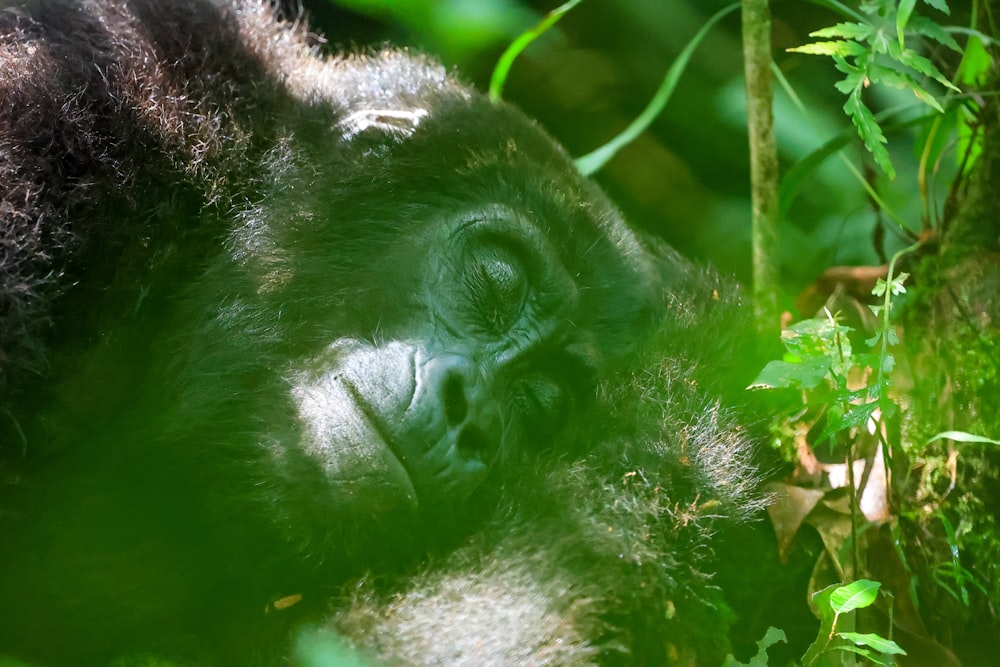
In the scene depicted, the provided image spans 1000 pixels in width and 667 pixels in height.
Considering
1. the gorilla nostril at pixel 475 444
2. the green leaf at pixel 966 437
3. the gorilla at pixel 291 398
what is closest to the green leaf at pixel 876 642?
the gorilla at pixel 291 398

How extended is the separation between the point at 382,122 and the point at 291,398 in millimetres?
636

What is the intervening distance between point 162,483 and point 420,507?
19.8 inches

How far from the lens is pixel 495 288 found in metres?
2.06

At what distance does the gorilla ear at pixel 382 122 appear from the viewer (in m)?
2.12

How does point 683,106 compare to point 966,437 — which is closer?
point 966,437

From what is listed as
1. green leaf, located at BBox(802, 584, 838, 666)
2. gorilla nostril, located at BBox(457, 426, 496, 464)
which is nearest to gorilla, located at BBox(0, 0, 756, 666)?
gorilla nostril, located at BBox(457, 426, 496, 464)

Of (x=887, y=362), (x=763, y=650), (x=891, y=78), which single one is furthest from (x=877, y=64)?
(x=763, y=650)

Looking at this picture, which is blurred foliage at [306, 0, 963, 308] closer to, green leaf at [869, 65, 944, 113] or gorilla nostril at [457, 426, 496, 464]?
green leaf at [869, 65, 944, 113]

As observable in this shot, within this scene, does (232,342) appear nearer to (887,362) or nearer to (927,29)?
(887,362)

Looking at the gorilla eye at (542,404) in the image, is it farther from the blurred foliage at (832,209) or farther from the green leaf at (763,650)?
the green leaf at (763,650)

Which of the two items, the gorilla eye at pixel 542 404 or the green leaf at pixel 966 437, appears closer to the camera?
the green leaf at pixel 966 437

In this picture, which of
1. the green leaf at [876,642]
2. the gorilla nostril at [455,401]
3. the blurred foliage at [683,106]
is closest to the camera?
the green leaf at [876,642]

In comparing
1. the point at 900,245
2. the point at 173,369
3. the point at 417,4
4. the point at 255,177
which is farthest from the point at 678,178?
the point at 173,369

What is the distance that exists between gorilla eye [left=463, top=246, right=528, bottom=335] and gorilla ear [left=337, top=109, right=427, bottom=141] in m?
0.31
